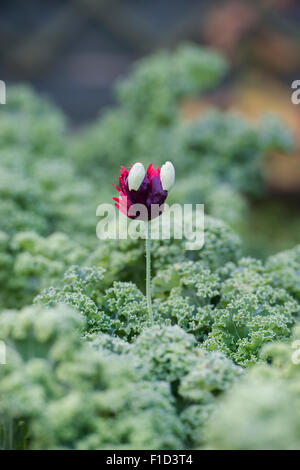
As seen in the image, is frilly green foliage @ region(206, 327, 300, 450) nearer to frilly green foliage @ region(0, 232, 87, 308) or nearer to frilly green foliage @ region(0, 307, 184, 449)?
frilly green foliage @ region(0, 307, 184, 449)

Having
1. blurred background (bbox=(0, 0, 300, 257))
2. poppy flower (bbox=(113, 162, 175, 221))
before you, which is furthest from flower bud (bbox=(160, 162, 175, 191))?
blurred background (bbox=(0, 0, 300, 257))

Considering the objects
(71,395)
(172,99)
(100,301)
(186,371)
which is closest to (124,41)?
(172,99)

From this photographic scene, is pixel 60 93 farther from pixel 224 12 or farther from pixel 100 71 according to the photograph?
pixel 224 12

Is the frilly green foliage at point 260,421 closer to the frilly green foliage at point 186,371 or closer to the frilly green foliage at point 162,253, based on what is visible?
the frilly green foliage at point 186,371

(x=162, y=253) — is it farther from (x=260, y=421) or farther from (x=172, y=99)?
(x=172, y=99)

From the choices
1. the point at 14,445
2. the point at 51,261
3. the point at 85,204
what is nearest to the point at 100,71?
the point at 85,204

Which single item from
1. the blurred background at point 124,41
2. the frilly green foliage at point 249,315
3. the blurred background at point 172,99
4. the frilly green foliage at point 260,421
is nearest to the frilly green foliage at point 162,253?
the frilly green foliage at point 249,315
